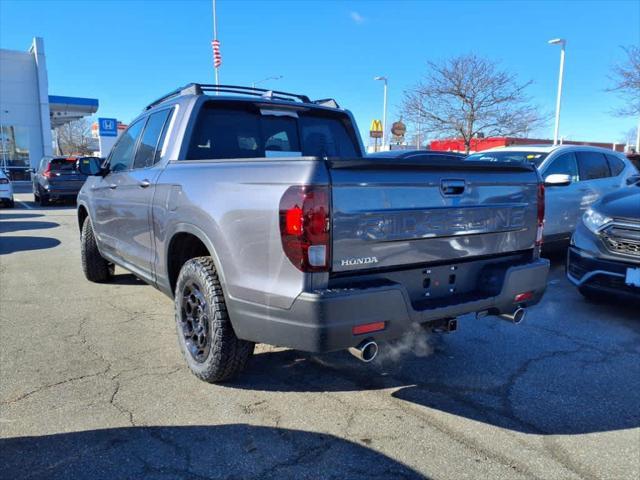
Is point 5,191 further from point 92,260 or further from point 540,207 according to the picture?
point 540,207

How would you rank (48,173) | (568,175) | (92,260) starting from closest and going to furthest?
1. (92,260)
2. (568,175)
3. (48,173)

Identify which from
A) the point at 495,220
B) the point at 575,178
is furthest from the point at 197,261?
the point at 575,178

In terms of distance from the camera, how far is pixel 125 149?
200 inches

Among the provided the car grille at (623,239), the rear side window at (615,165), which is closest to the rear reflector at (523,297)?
the car grille at (623,239)

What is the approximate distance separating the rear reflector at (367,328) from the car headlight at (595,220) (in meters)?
3.47

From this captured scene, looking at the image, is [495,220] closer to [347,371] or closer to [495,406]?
[495,406]

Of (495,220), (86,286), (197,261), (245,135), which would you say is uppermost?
(245,135)

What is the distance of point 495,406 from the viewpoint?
3207mm

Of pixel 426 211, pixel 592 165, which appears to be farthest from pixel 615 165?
pixel 426 211

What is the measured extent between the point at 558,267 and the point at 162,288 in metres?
5.96

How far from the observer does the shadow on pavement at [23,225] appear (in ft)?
37.3

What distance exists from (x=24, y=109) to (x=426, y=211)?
36609 millimetres

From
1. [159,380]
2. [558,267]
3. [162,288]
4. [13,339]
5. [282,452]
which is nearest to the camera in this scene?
[282,452]

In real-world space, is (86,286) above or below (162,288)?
below
